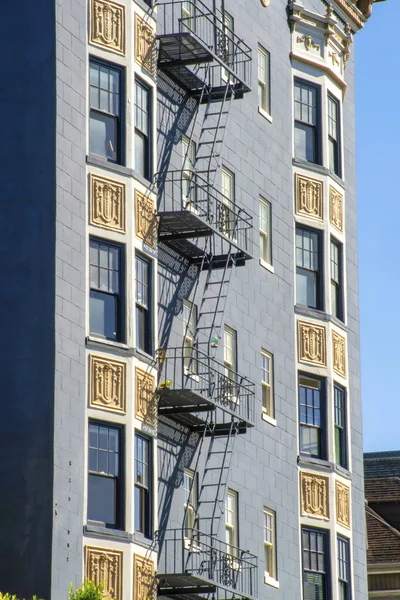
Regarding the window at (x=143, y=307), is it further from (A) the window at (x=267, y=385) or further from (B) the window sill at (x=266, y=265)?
(B) the window sill at (x=266, y=265)

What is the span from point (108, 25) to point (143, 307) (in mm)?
5939

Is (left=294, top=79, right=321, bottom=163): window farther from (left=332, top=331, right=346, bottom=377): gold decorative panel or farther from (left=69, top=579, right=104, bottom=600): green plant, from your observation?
(left=69, top=579, right=104, bottom=600): green plant

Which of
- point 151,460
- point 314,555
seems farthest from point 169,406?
point 314,555

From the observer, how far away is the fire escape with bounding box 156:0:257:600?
114ft

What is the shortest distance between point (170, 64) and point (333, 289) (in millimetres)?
9039

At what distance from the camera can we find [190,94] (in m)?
38.3

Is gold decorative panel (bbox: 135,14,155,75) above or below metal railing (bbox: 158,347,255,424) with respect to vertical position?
above

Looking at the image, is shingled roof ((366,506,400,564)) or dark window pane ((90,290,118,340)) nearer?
dark window pane ((90,290,118,340))

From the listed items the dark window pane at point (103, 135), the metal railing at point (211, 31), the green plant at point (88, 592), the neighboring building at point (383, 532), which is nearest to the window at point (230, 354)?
the metal railing at point (211, 31)

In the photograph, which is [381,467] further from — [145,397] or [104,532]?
[104,532]

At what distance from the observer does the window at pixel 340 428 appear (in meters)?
42.2

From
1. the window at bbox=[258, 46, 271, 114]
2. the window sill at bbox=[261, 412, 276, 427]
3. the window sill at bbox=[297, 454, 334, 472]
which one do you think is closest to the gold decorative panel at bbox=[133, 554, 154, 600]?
the window sill at bbox=[261, 412, 276, 427]

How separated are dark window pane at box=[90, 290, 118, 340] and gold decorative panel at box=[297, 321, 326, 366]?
30.2ft

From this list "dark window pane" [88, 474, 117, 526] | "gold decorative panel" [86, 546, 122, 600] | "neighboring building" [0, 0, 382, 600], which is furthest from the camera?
"dark window pane" [88, 474, 117, 526]
